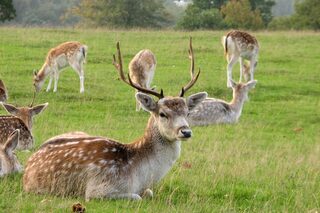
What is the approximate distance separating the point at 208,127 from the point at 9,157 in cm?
629

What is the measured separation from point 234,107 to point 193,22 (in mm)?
30896

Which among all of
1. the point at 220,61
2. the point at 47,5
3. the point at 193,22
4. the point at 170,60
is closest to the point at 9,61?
the point at 170,60

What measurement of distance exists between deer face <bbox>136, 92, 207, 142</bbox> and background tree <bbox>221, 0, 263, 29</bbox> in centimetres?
3791

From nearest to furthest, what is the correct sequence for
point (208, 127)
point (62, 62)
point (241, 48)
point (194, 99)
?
point (194, 99), point (208, 127), point (62, 62), point (241, 48)

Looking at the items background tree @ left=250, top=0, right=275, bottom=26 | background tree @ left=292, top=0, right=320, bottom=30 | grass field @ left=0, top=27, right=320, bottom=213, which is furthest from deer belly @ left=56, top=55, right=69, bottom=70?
background tree @ left=250, top=0, right=275, bottom=26

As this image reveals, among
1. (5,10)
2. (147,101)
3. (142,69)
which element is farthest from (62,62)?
(5,10)

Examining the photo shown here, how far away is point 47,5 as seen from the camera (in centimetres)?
7869

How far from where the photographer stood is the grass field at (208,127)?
6289 mm

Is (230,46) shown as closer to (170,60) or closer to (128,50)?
(170,60)

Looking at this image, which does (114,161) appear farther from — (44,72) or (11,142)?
(44,72)

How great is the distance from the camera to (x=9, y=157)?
6930 millimetres

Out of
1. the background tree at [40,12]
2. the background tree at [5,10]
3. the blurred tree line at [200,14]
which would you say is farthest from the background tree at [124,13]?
the background tree at [5,10]

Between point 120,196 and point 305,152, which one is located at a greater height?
point 120,196

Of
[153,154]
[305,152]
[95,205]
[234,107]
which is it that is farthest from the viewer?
[234,107]
